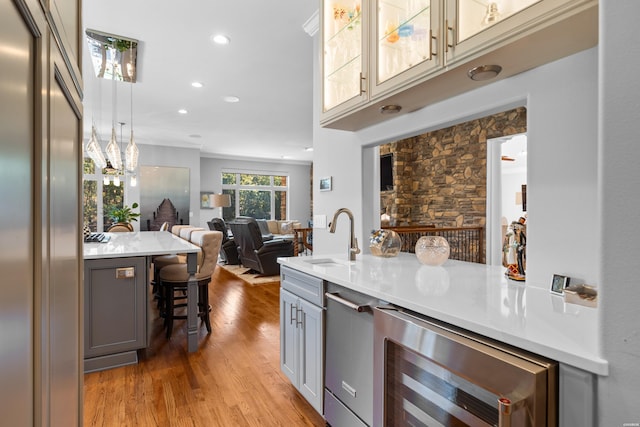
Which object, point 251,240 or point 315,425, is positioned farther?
point 251,240

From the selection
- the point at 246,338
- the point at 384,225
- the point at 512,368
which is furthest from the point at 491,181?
the point at 512,368

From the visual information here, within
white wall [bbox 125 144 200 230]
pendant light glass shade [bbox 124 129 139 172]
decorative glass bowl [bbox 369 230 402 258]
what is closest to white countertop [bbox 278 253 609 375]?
decorative glass bowl [bbox 369 230 402 258]

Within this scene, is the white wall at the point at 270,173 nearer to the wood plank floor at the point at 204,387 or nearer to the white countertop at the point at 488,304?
the wood plank floor at the point at 204,387

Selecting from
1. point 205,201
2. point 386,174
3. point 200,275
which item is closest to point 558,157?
point 200,275

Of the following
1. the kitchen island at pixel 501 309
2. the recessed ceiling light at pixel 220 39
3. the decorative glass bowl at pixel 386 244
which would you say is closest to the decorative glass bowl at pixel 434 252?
the kitchen island at pixel 501 309

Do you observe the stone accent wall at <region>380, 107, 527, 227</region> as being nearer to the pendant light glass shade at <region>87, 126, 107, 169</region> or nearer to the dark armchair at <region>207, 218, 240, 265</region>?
the dark armchair at <region>207, 218, 240, 265</region>

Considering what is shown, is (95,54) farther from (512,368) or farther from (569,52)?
(512,368)

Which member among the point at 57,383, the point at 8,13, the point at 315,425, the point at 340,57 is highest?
the point at 340,57

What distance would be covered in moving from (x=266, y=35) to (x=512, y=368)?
3.24 metres

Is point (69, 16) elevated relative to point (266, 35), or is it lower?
lower

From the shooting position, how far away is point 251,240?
6160 mm

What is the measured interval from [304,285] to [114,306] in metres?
1.74

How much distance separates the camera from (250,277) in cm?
616

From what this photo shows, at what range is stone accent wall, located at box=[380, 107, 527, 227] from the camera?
5.12 meters
